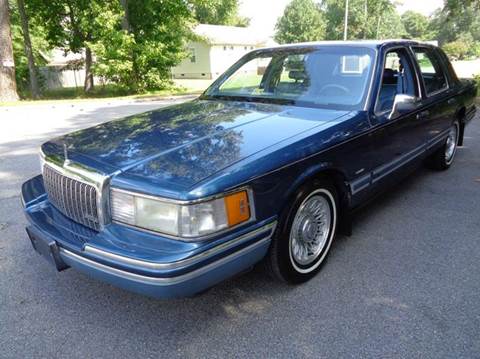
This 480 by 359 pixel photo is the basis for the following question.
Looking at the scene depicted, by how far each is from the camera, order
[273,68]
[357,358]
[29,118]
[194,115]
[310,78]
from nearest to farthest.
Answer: [357,358]
[194,115]
[310,78]
[273,68]
[29,118]

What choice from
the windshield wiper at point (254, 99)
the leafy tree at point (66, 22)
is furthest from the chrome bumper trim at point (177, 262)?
the leafy tree at point (66, 22)

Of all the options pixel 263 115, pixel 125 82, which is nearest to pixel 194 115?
pixel 263 115

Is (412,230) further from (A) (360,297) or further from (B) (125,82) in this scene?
(B) (125,82)

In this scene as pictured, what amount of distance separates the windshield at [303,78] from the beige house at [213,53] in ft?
107

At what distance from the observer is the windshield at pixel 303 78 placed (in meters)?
3.28

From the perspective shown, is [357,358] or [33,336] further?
[33,336]

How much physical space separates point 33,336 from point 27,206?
0.91m

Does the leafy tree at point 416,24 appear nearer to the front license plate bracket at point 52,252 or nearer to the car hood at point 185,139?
the car hood at point 185,139

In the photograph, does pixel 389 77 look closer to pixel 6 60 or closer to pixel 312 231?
pixel 312 231

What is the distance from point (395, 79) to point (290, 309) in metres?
2.44

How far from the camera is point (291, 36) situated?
6012 cm

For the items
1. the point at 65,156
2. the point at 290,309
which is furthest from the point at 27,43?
the point at 290,309

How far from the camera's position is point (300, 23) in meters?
59.4

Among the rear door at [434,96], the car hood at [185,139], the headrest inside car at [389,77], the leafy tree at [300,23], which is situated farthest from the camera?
the leafy tree at [300,23]
